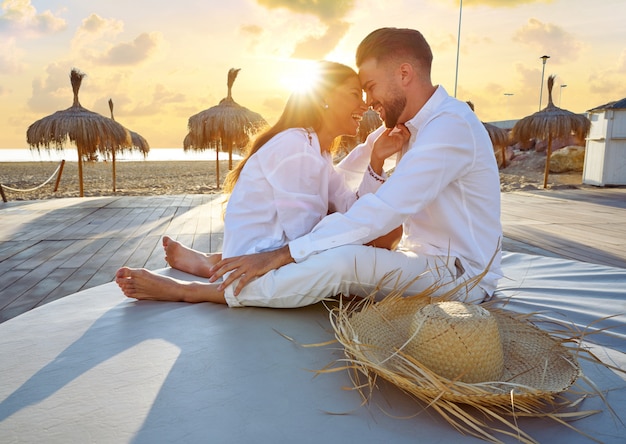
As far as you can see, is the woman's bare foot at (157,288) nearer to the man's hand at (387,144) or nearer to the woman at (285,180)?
the woman at (285,180)

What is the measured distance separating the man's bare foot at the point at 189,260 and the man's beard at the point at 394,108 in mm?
1090

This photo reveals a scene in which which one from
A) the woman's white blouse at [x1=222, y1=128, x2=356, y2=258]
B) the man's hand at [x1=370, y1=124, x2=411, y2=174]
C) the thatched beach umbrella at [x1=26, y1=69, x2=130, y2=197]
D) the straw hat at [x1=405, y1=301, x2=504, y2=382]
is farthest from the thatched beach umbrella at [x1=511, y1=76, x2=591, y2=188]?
the straw hat at [x1=405, y1=301, x2=504, y2=382]

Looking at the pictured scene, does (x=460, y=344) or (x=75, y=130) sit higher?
(x=75, y=130)

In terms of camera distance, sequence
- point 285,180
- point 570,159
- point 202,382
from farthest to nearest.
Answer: point 570,159
point 285,180
point 202,382

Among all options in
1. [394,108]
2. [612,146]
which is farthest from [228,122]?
[612,146]

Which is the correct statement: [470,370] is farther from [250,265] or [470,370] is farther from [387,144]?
[387,144]

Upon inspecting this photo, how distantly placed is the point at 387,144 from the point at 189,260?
115 cm

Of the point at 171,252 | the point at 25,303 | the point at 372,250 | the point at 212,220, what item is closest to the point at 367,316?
the point at 372,250

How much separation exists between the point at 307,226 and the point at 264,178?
0.86 feet

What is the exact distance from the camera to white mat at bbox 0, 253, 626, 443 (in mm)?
1021

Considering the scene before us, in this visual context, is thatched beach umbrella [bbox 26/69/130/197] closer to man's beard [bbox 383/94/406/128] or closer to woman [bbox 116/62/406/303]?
woman [bbox 116/62/406/303]

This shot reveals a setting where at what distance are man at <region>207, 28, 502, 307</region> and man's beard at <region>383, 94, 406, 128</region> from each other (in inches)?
2.1

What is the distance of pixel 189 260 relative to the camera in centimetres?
237

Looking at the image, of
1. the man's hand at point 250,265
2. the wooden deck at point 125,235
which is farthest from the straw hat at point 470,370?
the wooden deck at point 125,235
